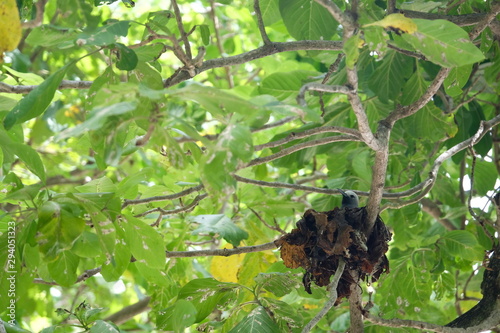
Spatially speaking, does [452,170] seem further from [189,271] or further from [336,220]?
[336,220]

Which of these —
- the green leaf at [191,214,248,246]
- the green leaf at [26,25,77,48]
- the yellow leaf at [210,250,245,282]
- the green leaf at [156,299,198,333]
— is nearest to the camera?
the green leaf at [156,299,198,333]

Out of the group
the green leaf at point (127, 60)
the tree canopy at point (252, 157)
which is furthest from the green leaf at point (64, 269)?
the green leaf at point (127, 60)

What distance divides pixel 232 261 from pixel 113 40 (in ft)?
3.94

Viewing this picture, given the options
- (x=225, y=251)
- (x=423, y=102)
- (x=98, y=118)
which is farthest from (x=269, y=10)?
(x=98, y=118)

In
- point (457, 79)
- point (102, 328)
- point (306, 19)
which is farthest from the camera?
point (306, 19)

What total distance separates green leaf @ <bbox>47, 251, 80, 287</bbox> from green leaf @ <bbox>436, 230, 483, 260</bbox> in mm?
1220

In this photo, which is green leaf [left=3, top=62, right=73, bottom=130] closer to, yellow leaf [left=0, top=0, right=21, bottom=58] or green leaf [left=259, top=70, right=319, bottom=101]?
yellow leaf [left=0, top=0, right=21, bottom=58]

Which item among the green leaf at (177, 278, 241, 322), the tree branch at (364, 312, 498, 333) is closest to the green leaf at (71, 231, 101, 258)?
the green leaf at (177, 278, 241, 322)

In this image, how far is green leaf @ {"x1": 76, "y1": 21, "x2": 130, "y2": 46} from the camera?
1.20 m

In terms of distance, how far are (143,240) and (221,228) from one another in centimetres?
28

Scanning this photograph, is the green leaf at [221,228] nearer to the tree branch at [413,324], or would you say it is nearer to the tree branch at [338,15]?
the tree branch at [413,324]

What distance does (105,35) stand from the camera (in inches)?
48.8

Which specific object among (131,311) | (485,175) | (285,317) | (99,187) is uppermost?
(99,187)

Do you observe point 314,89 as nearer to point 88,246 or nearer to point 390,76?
point 88,246
